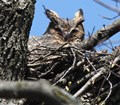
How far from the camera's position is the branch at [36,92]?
673mm

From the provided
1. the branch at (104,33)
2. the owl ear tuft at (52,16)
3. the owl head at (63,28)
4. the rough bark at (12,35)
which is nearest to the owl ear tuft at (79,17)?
the owl head at (63,28)

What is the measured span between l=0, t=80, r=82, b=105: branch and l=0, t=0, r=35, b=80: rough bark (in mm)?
1733

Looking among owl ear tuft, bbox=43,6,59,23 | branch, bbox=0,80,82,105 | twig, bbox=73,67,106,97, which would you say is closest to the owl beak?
owl ear tuft, bbox=43,6,59,23

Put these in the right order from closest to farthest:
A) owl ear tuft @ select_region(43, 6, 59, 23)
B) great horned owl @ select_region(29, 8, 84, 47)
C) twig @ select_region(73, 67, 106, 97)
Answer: twig @ select_region(73, 67, 106, 97), great horned owl @ select_region(29, 8, 84, 47), owl ear tuft @ select_region(43, 6, 59, 23)

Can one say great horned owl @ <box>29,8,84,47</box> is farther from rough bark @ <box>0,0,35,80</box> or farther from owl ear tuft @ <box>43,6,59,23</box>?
rough bark @ <box>0,0,35,80</box>

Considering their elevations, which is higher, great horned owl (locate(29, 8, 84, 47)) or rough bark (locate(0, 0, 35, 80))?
great horned owl (locate(29, 8, 84, 47))

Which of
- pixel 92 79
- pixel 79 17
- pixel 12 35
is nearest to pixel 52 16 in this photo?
pixel 79 17

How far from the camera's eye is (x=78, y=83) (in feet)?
10.6

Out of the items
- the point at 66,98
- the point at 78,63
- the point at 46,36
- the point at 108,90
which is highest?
the point at 46,36

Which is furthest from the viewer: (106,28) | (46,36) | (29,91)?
(46,36)

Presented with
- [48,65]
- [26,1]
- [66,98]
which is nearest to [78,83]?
[48,65]

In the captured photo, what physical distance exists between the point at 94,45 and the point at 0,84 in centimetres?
272

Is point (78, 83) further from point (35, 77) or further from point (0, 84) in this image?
point (0, 84)

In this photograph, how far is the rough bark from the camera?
244 cm
